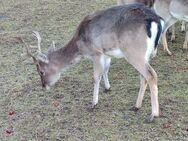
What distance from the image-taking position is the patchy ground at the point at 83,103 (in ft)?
17.8

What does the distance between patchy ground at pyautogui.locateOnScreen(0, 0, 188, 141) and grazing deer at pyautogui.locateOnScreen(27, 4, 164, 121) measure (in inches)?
9.8

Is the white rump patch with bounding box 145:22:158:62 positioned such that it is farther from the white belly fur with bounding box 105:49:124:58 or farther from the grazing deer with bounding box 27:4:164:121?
the white belly fur with bounding box 105:49:124:58

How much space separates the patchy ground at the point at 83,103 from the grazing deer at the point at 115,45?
0.25 metres

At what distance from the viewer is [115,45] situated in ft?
18.5

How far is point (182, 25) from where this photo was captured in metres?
9.01

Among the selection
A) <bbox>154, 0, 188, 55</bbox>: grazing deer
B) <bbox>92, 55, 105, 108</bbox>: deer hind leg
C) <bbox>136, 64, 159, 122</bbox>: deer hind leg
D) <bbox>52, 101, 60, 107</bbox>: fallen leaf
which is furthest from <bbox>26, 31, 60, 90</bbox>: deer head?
<bbox>154, 0, 188, 55</bbox>: grazing deer

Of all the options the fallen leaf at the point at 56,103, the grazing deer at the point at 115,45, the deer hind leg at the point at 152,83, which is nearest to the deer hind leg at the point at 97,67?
the grazing deer at the point at 115,45

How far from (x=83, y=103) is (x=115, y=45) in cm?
104

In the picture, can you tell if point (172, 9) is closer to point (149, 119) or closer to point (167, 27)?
point (167, 27)

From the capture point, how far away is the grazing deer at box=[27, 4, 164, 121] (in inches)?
214

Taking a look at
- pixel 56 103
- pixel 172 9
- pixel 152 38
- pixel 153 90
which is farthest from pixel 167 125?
pixel 172 9

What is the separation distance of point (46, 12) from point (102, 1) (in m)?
1.42

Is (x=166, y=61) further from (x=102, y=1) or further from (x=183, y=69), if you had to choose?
(x=102, y=1)

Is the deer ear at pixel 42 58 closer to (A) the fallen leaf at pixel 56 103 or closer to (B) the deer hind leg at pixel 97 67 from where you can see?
(A) the fallen leaf at pixel 56 103
